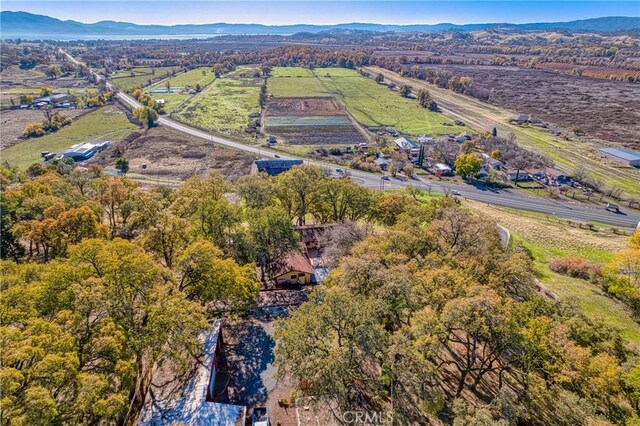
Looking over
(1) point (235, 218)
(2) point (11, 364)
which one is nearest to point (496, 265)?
(1) point (235, 218)

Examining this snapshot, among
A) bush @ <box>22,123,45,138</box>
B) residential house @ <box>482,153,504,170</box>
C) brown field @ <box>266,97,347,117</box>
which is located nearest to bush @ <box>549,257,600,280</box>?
residential house @ <box>482,153,504,170</box>

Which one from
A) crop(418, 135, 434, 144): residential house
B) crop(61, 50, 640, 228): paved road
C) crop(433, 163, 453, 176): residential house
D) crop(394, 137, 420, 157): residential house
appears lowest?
crop(61, 50, 640, 228): paved road

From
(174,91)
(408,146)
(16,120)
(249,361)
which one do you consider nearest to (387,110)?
(408,146)

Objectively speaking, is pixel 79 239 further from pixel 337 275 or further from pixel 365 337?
pixel 365 337

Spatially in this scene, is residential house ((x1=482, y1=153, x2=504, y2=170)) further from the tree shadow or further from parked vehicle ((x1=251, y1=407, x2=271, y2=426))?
parked vehicle ((x1=251, y1=407, x2=271, y2=426))

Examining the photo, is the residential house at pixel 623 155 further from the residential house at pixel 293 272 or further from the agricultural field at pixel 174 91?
the agricultural field at pixel 174 91

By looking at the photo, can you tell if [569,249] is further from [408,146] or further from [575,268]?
[408,146]

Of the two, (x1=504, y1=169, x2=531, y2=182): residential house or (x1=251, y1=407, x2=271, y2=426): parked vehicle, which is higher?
(x1=504, y1=169, x2=531, y2=182): residential house
